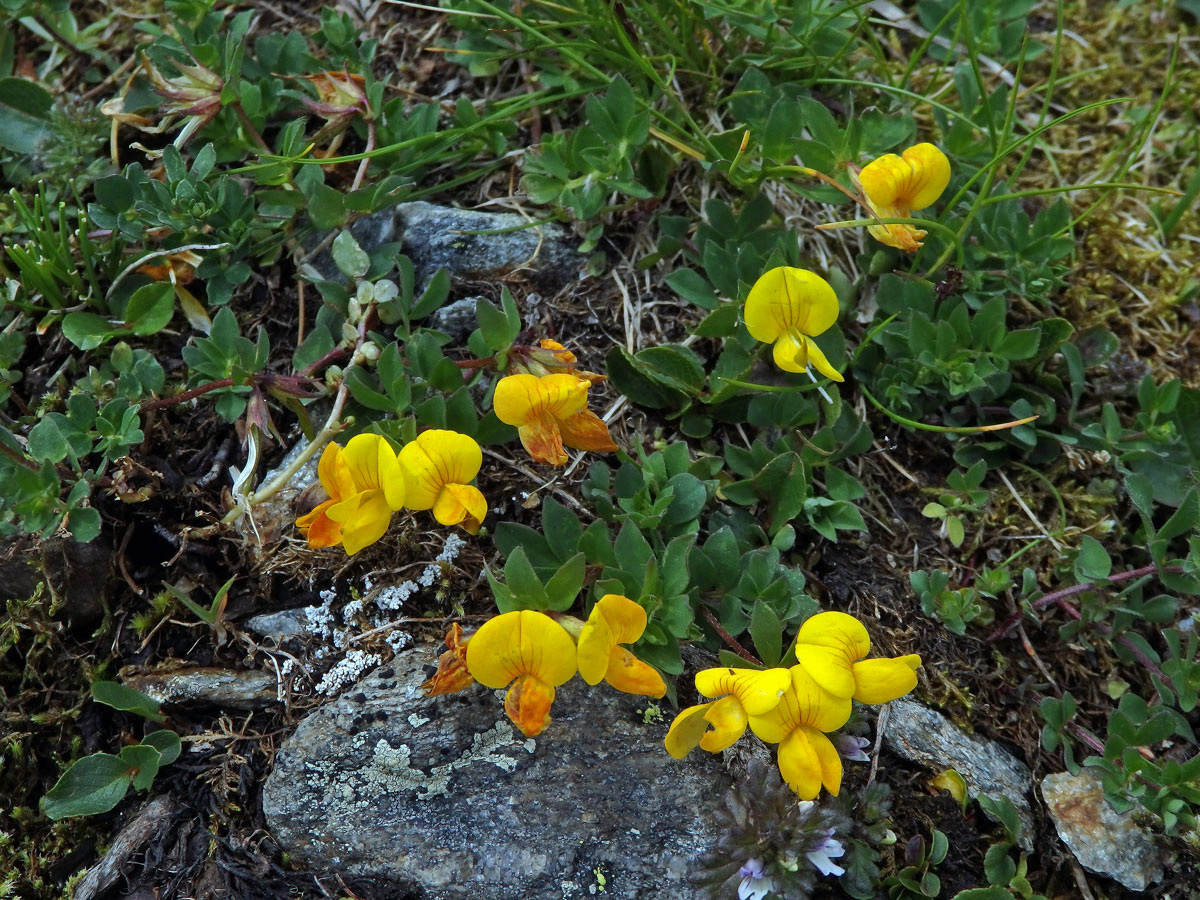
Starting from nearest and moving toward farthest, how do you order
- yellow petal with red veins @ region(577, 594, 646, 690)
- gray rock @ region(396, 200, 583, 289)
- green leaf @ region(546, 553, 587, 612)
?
yellow petal with red veins @ region(577, 594, 646, 690) < green leaf @ region(546, 553, 587, 612) < gray rock @ region(396, 200, 583, 289)

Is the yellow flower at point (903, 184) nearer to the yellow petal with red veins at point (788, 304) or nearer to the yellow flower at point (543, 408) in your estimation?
the yellow petal with red veins at point (788, 304)

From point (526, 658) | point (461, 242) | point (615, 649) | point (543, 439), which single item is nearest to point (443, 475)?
point (543, 439)

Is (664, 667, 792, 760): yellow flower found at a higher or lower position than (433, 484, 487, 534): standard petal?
lower

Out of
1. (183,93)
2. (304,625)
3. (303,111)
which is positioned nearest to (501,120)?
(303,111)

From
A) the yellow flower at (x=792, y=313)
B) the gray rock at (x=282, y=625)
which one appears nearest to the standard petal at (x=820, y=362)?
the yellow flower at (x=792, y=313)

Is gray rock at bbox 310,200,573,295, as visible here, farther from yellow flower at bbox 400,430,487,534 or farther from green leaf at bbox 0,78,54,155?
green leaf at bbox 0,78,54,155

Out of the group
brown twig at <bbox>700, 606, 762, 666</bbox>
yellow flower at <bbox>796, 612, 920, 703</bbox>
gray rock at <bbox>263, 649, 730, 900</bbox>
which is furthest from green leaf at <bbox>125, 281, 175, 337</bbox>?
yellow flower at <bbox>796, 612, 920, 703</bbox>

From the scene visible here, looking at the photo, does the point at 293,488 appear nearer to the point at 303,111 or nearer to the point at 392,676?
the point at 392,676
